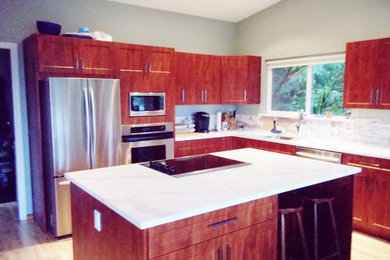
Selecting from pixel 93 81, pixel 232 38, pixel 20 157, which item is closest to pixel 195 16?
pixel 232 38

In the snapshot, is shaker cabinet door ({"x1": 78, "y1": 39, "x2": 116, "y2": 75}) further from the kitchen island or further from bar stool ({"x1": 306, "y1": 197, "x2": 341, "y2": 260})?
bar stool ({"x1": 306, "y1": 197, "x2": 341, "y2": 260})

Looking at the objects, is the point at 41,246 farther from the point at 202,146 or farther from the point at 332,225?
the point at 332,225

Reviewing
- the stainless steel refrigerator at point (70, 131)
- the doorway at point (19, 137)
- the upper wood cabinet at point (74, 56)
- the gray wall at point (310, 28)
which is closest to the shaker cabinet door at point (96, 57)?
the upper wood cabinet at point (74, 56)

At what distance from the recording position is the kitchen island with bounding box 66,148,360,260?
1.53m

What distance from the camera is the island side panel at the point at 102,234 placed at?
60.3 inches

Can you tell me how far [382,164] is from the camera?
3.18 m

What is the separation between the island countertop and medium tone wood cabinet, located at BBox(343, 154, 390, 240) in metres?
1.04

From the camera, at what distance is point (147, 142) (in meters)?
3.93

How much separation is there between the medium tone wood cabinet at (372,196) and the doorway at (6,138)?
14.4ft

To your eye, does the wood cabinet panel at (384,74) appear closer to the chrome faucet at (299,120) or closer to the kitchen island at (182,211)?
the chrome faucet at (299,120)

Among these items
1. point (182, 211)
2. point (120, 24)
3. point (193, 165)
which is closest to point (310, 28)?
point (120, 24)

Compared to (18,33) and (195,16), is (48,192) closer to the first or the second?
(18,33)

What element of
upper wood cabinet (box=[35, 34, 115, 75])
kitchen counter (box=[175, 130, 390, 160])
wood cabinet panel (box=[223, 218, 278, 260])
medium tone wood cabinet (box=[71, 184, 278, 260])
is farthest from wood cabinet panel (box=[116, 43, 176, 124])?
wood cabinet panel (box=[223, 218, 278, 260])

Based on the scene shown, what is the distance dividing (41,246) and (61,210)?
0.37 metres
